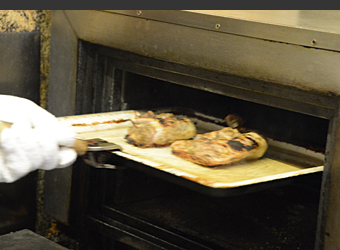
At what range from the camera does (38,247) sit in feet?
5.23

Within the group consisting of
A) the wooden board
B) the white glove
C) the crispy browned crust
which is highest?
the white glove

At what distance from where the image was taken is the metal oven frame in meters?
1.31

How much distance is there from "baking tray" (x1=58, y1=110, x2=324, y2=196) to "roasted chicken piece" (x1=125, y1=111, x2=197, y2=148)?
0.09 ft

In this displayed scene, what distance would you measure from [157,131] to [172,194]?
1.91ft

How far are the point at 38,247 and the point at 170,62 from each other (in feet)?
2.47

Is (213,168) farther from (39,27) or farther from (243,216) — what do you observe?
(39,27)

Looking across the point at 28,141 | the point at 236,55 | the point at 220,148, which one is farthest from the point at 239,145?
the point at 28,141

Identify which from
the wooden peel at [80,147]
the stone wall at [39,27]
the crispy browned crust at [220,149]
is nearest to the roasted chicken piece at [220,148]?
the crispy browned crust at [220,149]

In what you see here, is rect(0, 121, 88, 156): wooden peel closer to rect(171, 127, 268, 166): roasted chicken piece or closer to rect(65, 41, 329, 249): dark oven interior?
rect(171, 127, 268, 166): roasted chicken piece

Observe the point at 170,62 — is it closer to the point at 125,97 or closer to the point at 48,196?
the point at 125,97

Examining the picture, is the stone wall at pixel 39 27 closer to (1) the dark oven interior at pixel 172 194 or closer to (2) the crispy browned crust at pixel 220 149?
(1) the dark oven interior at pixel 172 194

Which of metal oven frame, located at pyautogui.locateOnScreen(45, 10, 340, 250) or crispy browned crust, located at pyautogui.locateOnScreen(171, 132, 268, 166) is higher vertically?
metal oven frame, located at pyautogui.locateOnScreen(45, 10, 340, 250)

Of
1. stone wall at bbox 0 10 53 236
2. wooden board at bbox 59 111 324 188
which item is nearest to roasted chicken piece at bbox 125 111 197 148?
wooden board at bbox 59 111 324 188

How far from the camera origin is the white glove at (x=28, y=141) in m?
1.18
